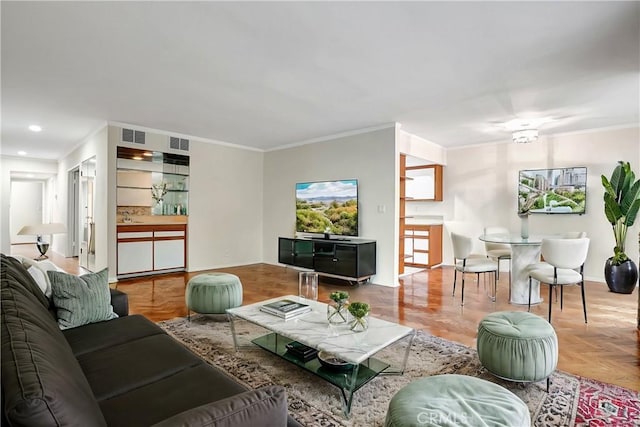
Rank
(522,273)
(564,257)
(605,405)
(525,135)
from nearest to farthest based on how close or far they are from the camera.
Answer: (605,405), (564,257), (522,273), (525,135)

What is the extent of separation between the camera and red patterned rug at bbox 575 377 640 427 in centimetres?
185

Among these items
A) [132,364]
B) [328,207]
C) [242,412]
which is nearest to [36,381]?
[242,412]

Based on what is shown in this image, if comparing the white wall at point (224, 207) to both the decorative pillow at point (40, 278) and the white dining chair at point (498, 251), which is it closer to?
the decorative pillow at point (40, 278)

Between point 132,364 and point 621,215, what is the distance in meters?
5.80

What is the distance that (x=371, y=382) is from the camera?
225 cm

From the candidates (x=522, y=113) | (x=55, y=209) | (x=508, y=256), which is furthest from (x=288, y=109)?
(x=55, y=209)

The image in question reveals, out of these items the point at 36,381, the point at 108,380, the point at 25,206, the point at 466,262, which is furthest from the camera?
the point at 25,206

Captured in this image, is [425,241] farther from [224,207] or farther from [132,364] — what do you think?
[132,364]

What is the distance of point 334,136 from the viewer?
5930mm

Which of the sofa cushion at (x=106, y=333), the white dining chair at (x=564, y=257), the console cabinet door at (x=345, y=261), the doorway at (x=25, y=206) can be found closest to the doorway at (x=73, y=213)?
the doorway at (x=25, y=206)

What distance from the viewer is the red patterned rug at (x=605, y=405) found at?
6.06 feet

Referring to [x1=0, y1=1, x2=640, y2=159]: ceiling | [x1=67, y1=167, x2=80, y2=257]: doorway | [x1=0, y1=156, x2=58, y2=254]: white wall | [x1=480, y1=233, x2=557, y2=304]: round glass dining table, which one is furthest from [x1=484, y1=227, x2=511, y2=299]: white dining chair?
[x1=0, y1=156, x2=58, y2=254]: white wall

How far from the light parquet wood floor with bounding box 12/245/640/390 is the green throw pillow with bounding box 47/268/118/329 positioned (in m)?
1.24

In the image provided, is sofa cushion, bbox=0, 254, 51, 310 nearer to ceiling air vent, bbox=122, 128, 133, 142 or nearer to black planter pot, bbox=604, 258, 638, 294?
ceiling air vent, bbox=122, 128, 133, 142
